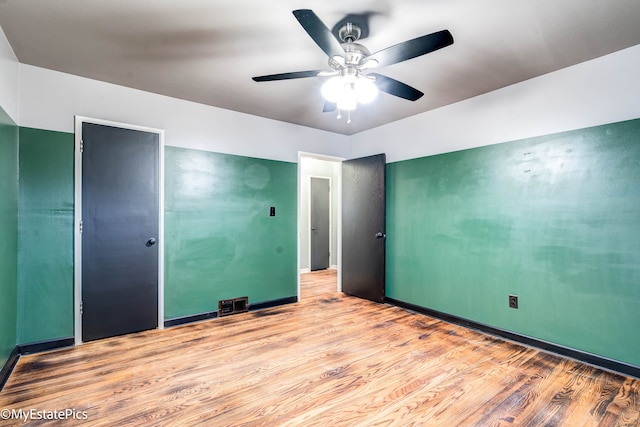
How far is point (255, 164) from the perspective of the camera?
153 inches

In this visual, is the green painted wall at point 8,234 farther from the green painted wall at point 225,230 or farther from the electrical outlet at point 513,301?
the electrical outlet at point 513,301

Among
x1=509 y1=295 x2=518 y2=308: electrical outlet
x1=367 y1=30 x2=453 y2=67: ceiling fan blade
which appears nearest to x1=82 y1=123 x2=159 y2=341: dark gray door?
x1=367 y1=30 x2=453 y2=67: ceiling fan blade

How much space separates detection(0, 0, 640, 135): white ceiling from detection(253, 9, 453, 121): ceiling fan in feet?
0.67

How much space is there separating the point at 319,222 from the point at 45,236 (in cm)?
462

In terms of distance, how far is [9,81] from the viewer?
7.73 ft

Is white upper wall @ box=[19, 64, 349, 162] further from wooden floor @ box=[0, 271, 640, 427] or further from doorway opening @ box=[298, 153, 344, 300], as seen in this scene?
wooden floor @ box=[0, 271, 640, 427]

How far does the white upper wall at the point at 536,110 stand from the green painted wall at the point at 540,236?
0.34 ft

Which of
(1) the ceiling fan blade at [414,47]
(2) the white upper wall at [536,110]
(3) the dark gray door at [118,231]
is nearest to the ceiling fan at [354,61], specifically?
(1) the ceiling fan blade at [414,47]

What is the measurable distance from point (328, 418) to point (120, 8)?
9.29 feet

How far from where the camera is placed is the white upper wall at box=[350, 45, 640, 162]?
2370mm

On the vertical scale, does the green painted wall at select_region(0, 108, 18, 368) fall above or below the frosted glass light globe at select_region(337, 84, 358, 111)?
below

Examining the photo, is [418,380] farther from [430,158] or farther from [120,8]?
[120,8]

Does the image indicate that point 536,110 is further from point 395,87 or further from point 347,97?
point 347,97

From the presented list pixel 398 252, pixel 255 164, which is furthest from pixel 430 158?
pixel 255 164
